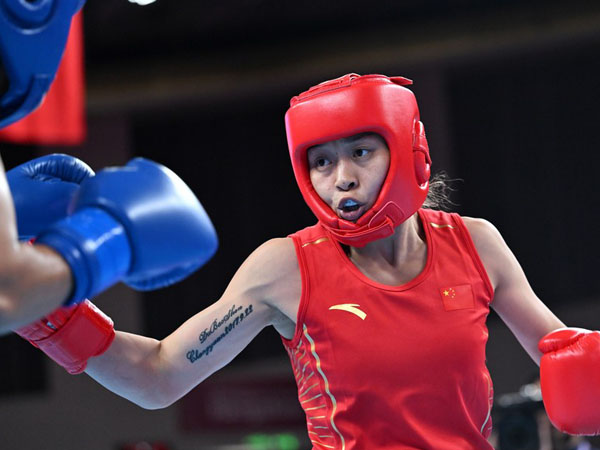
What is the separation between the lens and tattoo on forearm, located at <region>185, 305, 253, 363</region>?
1812 millimetres

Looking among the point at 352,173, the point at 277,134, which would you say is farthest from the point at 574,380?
the point at 277,134

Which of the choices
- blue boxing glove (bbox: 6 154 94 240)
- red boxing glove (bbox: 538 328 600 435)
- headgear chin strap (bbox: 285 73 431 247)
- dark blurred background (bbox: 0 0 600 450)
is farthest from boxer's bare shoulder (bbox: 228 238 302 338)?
dark blurred background (bbox: 0 0 600 450)

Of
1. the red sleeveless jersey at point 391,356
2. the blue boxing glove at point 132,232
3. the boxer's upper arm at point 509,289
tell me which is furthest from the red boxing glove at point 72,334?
the boxer's upper arm at point 509,289

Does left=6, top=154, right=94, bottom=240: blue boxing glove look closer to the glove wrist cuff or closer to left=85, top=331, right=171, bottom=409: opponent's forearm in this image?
the glove wrist cuff

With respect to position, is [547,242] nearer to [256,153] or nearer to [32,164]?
[256,153]

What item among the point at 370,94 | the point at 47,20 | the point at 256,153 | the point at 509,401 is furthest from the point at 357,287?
the point at 256,153

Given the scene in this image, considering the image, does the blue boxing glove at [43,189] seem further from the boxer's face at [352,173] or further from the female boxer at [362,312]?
the boxer's face at [352,173]

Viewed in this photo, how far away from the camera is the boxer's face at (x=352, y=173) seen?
1791 mm

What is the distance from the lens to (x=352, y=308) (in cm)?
177

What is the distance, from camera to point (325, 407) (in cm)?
A: 177

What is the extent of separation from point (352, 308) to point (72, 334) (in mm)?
581

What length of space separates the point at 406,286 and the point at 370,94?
43cm

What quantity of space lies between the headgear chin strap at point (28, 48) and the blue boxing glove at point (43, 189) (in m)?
0.26

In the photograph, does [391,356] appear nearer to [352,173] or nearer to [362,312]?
[362,312]
